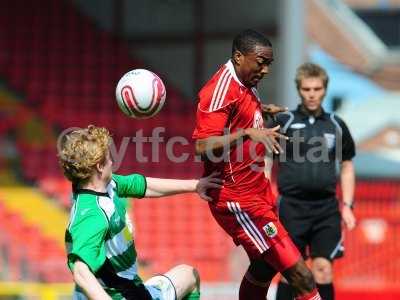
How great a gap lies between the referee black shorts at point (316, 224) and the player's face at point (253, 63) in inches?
53.6

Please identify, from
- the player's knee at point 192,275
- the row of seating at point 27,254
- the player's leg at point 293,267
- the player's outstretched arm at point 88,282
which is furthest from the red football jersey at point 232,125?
the row of seating at point 27,254

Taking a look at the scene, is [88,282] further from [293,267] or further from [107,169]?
[293,267]

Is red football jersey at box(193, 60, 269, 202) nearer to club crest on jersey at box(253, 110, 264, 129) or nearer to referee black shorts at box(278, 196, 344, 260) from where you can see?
club crest on jersey at box(253, 110, 264, 129)

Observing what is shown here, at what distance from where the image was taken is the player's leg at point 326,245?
633 centimetres

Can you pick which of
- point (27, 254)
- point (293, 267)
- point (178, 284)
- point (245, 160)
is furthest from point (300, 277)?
point (27, 254)

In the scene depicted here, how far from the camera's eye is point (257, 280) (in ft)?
18.9

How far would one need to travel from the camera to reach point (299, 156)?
6281 mm

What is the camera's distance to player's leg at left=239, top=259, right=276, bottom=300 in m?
5.73

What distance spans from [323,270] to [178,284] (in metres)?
1.75

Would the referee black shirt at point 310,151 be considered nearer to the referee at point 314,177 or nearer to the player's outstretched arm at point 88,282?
the referee at point 314,177

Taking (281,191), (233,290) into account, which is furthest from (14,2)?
(281,191)

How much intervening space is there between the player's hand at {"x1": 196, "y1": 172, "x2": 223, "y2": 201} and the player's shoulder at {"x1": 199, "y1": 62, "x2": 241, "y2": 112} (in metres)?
0.40

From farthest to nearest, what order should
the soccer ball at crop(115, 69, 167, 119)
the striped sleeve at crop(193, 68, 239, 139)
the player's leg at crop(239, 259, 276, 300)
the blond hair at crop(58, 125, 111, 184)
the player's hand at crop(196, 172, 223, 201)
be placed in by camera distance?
the player's leg at crop(239, 259, 276, 300) → the soccer ball at crop(115, 69, 167, 119) → the player's hand at crop(196, 172, 223, 201) → the striped sleeve at crop(193, 68, 239, 139) → the blond hair at crop(58, 125, 111, 184)

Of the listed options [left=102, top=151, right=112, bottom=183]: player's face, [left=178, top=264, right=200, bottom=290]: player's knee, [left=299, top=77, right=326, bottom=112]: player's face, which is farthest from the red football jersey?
[left=299, top=77, right=326, bottom=112]: player's face
